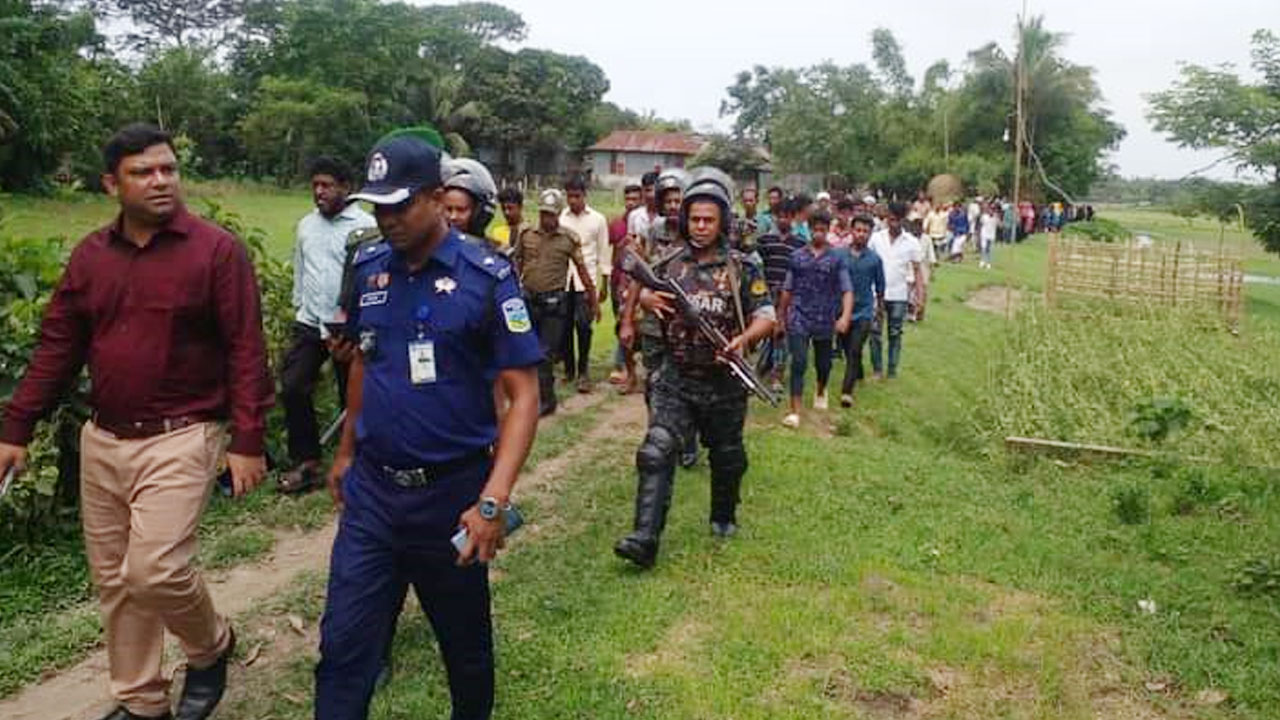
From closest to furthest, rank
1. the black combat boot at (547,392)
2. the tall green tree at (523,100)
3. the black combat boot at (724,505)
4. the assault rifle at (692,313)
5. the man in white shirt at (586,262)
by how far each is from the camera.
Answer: the assault rifle at (692,313), the black combat boot at (724,505), the black combat boot at (547,392), the man in white shirt at (586,262), the tall green tree at (523,100)

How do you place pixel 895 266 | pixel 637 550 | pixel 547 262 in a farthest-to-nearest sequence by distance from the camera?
1. pixel 895 266
2. pixel 547 262
3. pixel 637 550

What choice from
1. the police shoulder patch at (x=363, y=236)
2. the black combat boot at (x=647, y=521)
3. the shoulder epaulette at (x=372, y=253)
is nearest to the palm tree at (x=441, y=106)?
the police shoulder patch at (x=363, y=236)

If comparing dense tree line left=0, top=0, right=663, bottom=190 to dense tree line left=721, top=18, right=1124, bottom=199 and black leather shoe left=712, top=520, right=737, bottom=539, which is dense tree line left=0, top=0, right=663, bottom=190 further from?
black leather shoe left=712, top=520, right=737, bottom=539

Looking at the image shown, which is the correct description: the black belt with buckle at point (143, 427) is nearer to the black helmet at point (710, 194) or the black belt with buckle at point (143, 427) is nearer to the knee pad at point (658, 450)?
the knee pad at point (658, 450)

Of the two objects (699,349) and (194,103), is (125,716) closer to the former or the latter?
(699,349)

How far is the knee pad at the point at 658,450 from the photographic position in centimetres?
469

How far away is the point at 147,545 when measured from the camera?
3.06 metres

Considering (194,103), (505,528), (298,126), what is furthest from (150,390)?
(194,103)

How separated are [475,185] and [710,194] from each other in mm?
1057

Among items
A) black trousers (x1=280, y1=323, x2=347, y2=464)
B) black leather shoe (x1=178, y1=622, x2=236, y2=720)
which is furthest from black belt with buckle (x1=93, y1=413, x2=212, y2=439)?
black trousers (x1=280, y1=323, x2=347, y2=464)

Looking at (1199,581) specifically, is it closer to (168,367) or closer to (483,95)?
(168,367)

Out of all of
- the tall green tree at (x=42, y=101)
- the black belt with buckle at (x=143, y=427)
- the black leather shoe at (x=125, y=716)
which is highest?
the tall green tree at (x=42, y=101)

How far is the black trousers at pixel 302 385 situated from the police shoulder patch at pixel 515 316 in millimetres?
3003

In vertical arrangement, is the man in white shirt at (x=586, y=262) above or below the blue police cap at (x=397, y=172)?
below
